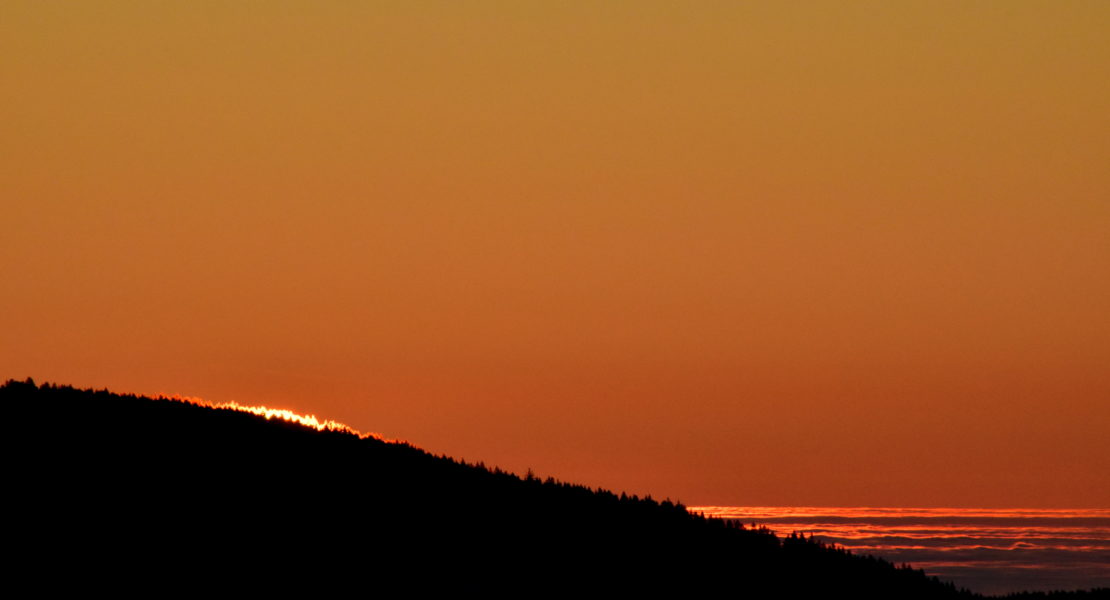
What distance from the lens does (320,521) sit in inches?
1180

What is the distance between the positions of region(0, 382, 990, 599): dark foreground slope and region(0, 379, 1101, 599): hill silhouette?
0.05 m

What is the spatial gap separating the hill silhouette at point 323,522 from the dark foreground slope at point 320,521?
2.2 inches

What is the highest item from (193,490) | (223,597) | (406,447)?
(406,447)

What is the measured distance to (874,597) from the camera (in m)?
31.9

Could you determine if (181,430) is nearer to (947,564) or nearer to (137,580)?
(137,580)

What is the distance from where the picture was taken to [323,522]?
29953mm

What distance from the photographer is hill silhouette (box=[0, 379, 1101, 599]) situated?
27.6 meters

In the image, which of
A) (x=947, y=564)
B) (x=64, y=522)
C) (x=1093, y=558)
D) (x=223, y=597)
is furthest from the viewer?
(x=1093, y=558)

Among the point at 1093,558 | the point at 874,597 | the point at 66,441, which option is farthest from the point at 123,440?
the point at 1093,558

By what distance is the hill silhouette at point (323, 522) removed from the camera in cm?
2761

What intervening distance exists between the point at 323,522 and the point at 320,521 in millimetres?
75

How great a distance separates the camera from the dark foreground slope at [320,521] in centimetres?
Answer: 2764

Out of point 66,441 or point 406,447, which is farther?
point 406,447

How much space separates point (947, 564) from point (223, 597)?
43.8m
